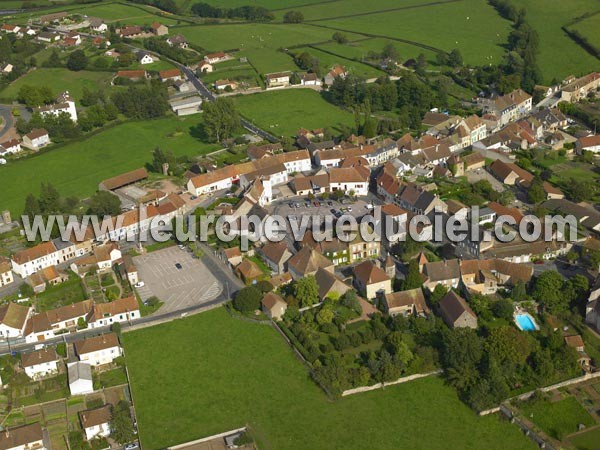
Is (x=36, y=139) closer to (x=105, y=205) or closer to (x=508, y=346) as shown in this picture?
(x=105, y=205)

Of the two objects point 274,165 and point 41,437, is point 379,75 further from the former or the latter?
point 41,437

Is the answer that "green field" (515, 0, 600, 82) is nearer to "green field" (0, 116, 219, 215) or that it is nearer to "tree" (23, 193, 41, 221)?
"green field" (0, 116, 219, 215)

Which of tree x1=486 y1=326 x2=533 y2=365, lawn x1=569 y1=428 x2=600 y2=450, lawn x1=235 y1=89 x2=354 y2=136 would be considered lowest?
lawn x1=569 y1=428 x2=600 y2=450

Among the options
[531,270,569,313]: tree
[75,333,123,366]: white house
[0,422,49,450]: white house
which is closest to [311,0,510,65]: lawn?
[531,270,569,313]: tree

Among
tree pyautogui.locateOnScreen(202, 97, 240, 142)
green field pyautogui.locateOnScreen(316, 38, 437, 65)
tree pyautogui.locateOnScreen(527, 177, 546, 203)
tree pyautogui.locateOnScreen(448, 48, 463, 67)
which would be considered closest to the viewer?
tree pyautogui.locateOnScreen(527, 177, 546, 203)

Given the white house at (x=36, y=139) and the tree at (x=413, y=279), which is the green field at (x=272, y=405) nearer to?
the tree at (x=413, y=279)

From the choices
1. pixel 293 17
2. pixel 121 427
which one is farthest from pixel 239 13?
pixel 121 427

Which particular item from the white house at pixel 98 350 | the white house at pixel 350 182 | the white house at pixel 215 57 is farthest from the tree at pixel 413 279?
the white house at pixel 215 57
